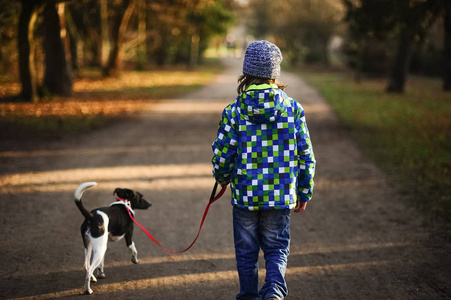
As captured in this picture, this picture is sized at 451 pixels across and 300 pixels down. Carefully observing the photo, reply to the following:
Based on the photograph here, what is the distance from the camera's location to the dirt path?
422 cm

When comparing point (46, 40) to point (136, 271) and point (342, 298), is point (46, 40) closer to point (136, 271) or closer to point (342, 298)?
point (136, 271)

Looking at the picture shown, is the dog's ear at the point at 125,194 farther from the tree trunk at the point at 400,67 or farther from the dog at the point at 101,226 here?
the tree trunk at the point at 400,67

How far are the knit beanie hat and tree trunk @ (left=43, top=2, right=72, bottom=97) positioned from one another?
1554 centimetres

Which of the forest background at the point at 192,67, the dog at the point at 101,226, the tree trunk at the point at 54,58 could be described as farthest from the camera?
the tree trunk at the point at 54,58

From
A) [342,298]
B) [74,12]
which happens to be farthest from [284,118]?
[74,12]

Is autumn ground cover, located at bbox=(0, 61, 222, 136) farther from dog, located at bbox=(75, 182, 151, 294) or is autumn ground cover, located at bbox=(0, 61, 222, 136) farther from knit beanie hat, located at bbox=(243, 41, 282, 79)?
knit beanie hat, located at bbox=(243, 41, 282, 79)

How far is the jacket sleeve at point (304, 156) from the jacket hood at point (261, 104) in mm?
173

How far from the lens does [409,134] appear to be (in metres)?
12.6

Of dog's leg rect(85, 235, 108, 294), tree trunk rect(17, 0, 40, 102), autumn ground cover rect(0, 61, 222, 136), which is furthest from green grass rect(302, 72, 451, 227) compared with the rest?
tree trunk rect(17, 0, 40, 102)

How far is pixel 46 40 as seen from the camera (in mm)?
17438

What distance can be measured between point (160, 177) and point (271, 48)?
496 centimetres

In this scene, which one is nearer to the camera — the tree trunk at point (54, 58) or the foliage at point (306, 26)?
the tree trunk at point (54, 58)

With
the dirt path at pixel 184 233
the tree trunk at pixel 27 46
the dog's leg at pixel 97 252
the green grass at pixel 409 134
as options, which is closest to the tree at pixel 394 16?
the green grass at pixel 409 134

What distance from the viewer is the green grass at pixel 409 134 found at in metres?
7.60
